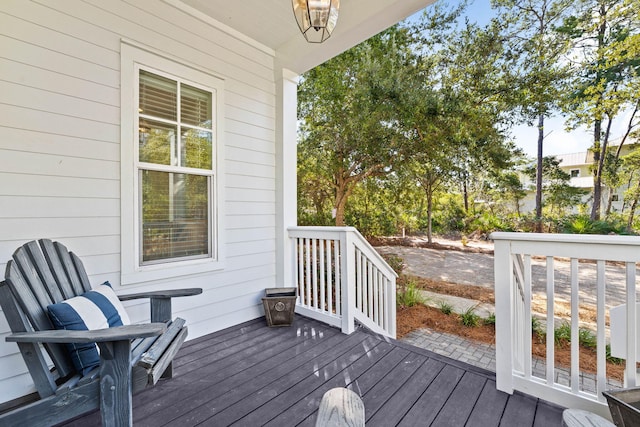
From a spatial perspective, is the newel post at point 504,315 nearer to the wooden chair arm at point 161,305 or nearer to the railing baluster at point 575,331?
the railing baluster at point 575,331

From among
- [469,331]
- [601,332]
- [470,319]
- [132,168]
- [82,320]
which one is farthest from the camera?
[470,319]

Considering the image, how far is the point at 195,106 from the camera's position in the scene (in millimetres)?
2580

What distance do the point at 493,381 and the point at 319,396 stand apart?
119cm

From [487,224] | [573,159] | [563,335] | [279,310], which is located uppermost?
[573,159]

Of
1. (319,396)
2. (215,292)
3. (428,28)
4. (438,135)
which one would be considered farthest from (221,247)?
(428,28)

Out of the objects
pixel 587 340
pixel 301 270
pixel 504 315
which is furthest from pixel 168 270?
pixel 587 340

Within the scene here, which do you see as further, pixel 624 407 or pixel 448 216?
pixel 448 216

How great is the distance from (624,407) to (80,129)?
3.29 m

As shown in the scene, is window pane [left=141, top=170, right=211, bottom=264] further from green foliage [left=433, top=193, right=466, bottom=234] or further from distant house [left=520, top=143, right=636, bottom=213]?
green foliage [left=433, top=193, right=466, bottom=234]

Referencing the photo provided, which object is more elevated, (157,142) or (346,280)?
(157,142)

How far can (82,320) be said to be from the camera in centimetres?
142

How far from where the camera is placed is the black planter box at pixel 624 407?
110 centimetres

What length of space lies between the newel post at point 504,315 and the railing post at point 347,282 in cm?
121

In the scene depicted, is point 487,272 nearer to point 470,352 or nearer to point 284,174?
point 470,352
